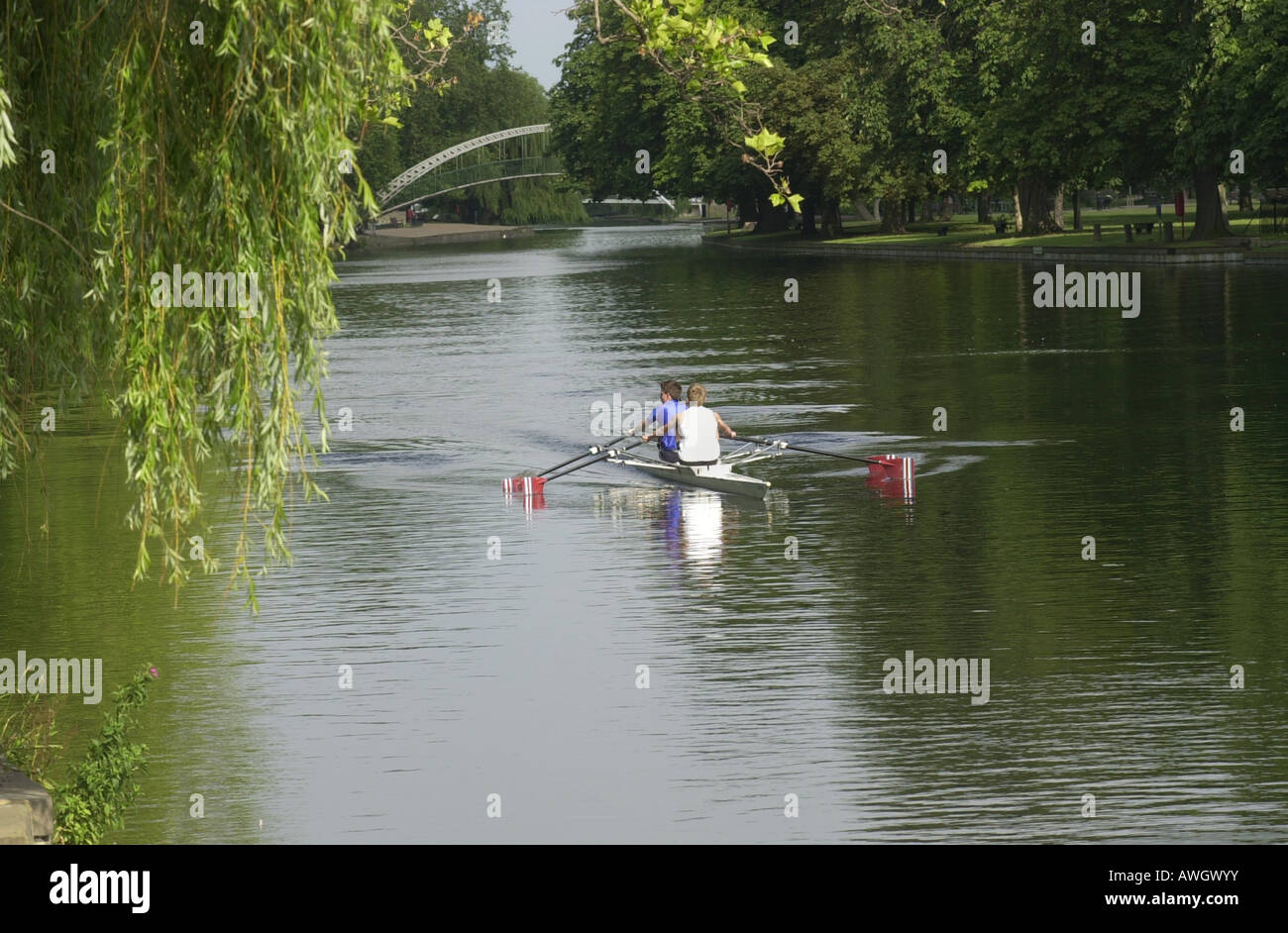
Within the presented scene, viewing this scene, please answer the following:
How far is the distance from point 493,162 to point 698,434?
139525 millimetres

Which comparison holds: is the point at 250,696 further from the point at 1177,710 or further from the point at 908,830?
the point at 1177,710

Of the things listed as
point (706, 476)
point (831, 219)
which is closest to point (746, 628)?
point (706, 476)

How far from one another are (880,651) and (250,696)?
4358 millimetres

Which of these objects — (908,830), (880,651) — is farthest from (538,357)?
(908,830)

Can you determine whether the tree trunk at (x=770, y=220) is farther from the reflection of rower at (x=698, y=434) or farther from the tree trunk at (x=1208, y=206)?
the reflection of rower at (x=698, y=434)

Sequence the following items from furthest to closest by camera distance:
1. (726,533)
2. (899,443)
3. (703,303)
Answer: (703,303), (899,443), (726,533)

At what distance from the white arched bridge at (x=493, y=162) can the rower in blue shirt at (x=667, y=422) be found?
128 metres

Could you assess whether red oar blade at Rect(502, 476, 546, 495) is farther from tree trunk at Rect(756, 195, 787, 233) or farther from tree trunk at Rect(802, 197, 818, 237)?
tree trunk at Rect(756, 195, 787, 233)

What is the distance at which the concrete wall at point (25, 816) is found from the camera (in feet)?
28.3

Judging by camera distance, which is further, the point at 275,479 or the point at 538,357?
the point at 538,357

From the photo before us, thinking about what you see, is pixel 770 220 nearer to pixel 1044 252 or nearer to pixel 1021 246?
pixel 1021 246

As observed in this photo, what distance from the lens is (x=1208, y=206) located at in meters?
63.8

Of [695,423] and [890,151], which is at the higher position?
[890,151]
